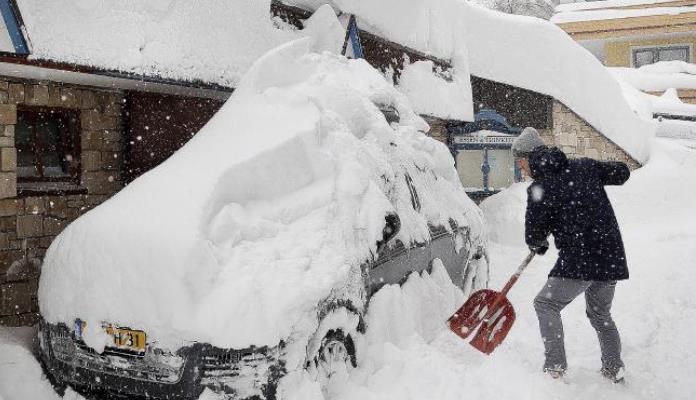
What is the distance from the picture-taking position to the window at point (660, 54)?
25328 mm

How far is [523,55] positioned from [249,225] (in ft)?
33.0

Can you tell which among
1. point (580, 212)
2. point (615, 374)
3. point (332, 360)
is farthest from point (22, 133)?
point (615, 374)

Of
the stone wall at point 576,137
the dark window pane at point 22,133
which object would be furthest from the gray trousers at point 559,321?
the stone wall at point 576,137

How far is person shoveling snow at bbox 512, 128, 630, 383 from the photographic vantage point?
4062 millimetres

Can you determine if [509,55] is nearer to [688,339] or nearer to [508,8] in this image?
[688,339]

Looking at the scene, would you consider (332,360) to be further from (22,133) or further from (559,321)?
(22,133)

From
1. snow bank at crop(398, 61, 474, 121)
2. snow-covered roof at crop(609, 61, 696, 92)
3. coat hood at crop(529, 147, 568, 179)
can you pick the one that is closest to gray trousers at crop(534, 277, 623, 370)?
coat hood at crop(529, 147, 568, 179)

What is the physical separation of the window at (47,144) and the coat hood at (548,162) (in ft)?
14.3

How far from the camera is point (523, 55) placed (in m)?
12.2

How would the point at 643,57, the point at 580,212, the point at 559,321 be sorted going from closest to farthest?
the point at 580,212
the point at 559,321
the point at 643,57

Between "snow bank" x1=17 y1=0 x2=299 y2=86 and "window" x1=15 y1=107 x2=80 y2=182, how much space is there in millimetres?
990

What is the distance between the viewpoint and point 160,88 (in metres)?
6.16

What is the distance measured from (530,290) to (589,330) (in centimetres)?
183

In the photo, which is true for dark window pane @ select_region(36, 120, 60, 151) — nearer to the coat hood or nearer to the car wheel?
the car wheel
